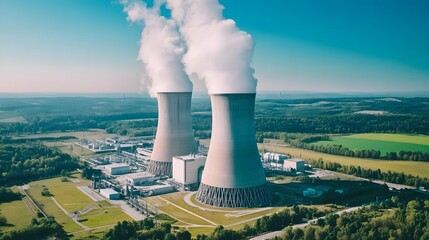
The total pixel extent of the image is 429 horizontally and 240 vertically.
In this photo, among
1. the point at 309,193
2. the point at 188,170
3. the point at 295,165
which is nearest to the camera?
the point at 309,193

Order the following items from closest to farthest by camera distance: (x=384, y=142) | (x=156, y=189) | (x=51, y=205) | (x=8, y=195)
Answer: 1. (x=51, y=205)
2. (x=8, y=195)
3. (x=156, y=189)
4. (x=384, y=142)

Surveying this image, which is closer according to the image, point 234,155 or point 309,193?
point 234,155

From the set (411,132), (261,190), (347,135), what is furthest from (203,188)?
(411,132)

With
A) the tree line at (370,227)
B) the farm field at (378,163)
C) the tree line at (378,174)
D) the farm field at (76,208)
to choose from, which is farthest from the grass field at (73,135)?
the tree line at (370,227)

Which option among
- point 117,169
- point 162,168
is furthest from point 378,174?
point 117,169

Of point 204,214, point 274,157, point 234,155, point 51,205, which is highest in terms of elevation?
point 234,155

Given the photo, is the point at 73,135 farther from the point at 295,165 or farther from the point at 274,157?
the point at 295,165

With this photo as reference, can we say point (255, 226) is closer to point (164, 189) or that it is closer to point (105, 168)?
point (164, 189)
